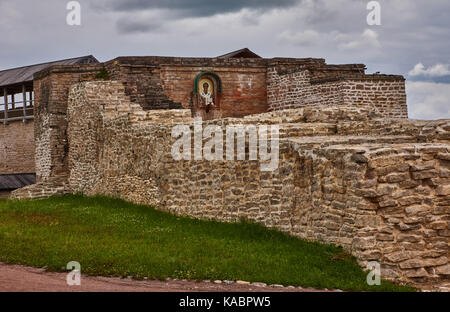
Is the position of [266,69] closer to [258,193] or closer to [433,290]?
[258,193]

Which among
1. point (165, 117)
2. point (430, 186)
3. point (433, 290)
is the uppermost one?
point (165, 117)

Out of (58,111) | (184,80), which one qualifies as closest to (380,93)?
(184,80)

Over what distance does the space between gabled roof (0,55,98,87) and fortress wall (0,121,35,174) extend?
2126mm

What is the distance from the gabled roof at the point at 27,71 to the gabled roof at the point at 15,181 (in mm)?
4621

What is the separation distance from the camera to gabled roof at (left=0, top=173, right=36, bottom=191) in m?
28.7

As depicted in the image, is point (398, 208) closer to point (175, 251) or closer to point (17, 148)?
point (175, 251)

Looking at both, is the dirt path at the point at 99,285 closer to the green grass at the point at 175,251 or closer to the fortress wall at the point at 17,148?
the green grass at the point at 175,251

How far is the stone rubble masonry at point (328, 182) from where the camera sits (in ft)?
35.1

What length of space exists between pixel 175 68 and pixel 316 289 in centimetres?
1594

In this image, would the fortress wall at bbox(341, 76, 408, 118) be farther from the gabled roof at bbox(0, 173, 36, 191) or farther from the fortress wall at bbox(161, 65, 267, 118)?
the gabled roof at bbox(0, 173, 36, 191)

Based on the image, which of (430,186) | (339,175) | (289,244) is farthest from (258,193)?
(430,186)

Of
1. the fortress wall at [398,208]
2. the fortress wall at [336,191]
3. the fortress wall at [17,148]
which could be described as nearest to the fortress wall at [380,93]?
the fortress wall at [336,191]

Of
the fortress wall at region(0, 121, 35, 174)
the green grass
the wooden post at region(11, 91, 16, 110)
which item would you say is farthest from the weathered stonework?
the wooden post at region(11, 91, 16, 110)

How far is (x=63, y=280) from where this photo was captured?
32.7 ft
